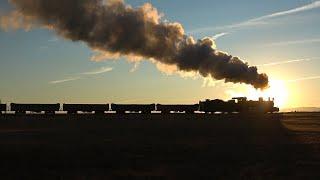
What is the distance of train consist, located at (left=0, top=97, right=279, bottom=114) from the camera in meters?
81.9

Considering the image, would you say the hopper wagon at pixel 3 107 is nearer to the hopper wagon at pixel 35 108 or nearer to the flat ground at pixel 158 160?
the hopper wagon at pixel 35 108

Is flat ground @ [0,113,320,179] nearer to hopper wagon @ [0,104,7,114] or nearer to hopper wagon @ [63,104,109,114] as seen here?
hopper wagon @ [0,104,7,114]

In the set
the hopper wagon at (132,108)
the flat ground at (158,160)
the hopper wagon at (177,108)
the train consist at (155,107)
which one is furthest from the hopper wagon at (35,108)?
the flat ground at (158,160)

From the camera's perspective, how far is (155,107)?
297ft

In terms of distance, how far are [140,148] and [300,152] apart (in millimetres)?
7505

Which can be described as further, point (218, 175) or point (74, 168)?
point (74, 168)

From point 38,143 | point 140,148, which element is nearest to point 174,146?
point 140,148

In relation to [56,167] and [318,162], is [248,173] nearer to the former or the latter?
[318,162]

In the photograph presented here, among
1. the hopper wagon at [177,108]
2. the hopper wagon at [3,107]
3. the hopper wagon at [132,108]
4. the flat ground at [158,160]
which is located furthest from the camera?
the hopper wagon at [177,108]

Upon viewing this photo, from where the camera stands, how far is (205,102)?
3457 inches

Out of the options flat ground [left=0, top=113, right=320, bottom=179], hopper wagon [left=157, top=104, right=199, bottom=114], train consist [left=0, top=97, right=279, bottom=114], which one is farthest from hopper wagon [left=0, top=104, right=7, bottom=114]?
flat ground [left=0, top=113, right=320, bottom=179]

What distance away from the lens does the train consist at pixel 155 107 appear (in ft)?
269

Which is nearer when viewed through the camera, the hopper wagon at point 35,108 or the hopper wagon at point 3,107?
the hopper wagon at point 3,107

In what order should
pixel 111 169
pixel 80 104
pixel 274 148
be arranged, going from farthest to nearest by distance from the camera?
pixel 80 104
pixel 274 148
pixel 111 169
